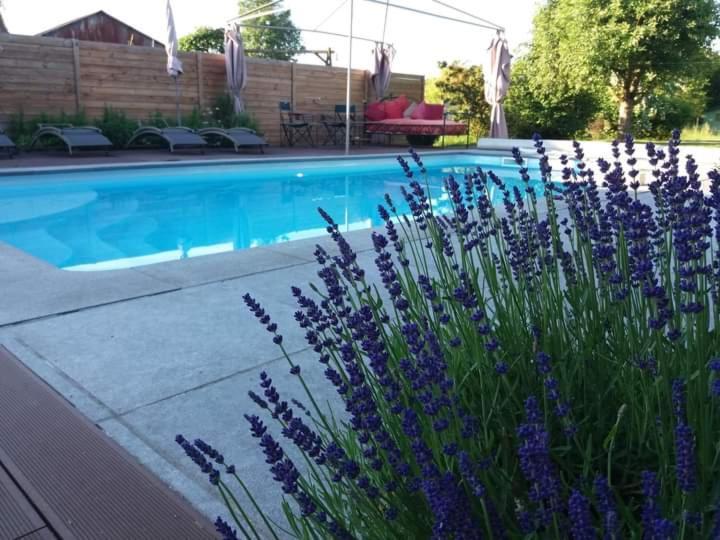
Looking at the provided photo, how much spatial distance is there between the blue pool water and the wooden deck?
358cm

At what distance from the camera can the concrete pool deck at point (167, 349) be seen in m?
1.99

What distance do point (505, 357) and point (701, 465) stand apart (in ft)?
1.93

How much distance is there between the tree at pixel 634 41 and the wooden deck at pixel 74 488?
54.4 ft

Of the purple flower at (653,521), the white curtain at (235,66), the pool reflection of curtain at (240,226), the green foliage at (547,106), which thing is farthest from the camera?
the green foliage at (547,106)

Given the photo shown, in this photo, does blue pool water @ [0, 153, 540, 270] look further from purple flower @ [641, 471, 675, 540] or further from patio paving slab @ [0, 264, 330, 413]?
purple flower @ [641, 471, 675, 540]

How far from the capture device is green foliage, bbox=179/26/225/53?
37000 millimetres

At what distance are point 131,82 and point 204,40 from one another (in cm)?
2691

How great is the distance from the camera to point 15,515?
1573 mm

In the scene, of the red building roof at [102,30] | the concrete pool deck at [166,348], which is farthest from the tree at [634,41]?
the red building roof at [102,30]

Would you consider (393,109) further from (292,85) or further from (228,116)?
(228,116)

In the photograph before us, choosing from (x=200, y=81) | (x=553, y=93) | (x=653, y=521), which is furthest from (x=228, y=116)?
(x=653, y=521)

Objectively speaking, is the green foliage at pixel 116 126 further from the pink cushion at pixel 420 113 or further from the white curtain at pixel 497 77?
the white curtain at pixel 497 77

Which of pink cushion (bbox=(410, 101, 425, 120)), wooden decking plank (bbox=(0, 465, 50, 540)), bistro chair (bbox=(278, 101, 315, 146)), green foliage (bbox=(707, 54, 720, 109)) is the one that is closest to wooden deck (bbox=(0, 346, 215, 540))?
wooden decking plank (bbox=(0, 465, 50, 540))

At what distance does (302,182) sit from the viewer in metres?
11.3
